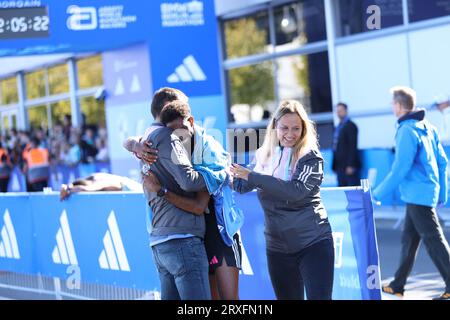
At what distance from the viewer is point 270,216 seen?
216 inches

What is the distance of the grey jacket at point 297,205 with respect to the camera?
530 centimetres

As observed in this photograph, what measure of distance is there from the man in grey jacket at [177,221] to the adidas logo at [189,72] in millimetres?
10706

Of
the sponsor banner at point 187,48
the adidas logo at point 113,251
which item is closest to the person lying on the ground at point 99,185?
the adidas logo at point 113,251

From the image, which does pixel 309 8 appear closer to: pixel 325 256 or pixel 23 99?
pixel 325 256

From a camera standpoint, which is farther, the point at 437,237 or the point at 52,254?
the point at 52,254

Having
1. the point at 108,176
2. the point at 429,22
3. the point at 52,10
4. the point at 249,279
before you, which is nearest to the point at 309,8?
the point at 429,22

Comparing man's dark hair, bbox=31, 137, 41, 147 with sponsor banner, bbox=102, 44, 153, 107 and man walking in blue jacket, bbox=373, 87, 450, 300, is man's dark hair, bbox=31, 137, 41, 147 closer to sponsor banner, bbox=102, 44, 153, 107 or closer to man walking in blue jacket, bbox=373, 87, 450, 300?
sponsor banner, bbox=102, 44, 153, 107

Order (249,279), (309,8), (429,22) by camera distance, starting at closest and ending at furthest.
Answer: (249,279)
(429,22)
(309,8)

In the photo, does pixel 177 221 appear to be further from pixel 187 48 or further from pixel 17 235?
pixel 187 48

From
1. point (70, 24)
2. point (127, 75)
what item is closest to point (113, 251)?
point (70, 24)

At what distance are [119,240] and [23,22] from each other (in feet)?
26.0

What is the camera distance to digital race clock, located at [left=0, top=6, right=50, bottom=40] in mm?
14594

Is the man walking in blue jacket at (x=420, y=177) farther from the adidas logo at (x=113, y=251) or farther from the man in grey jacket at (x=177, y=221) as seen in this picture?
the man in grey jacket at (x=177, y=221)

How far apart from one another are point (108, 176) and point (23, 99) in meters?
21.1
